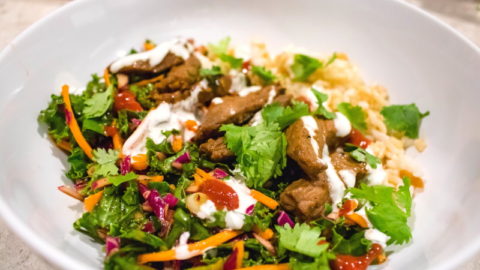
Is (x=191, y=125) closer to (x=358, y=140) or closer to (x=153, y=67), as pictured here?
(x=153, y=67)

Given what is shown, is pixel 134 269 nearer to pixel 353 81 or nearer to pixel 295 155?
pixel 295 155

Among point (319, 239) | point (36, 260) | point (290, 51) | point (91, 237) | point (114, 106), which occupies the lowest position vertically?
point (36, 260)

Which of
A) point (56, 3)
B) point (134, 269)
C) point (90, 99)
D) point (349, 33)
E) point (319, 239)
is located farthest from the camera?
point (56, 3)

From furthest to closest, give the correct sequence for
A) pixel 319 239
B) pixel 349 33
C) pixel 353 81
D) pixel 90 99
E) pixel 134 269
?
1. pixel 349 33
2. pixel 353 81
3. pixel 90 99
4. pixel 319 239
5. pixel 134 269

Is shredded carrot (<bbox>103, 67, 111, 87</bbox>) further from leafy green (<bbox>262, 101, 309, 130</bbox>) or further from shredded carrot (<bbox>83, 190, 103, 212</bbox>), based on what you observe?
leafy green (<bbox>262, 101, 309, 130</bbox>)

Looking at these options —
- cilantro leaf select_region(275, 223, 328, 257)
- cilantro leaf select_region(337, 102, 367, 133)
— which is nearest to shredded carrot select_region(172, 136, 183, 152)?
cilantro leaf select_region(275, 223, 328, 257)

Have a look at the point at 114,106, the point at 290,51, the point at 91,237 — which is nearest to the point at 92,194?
the point at 91,237
